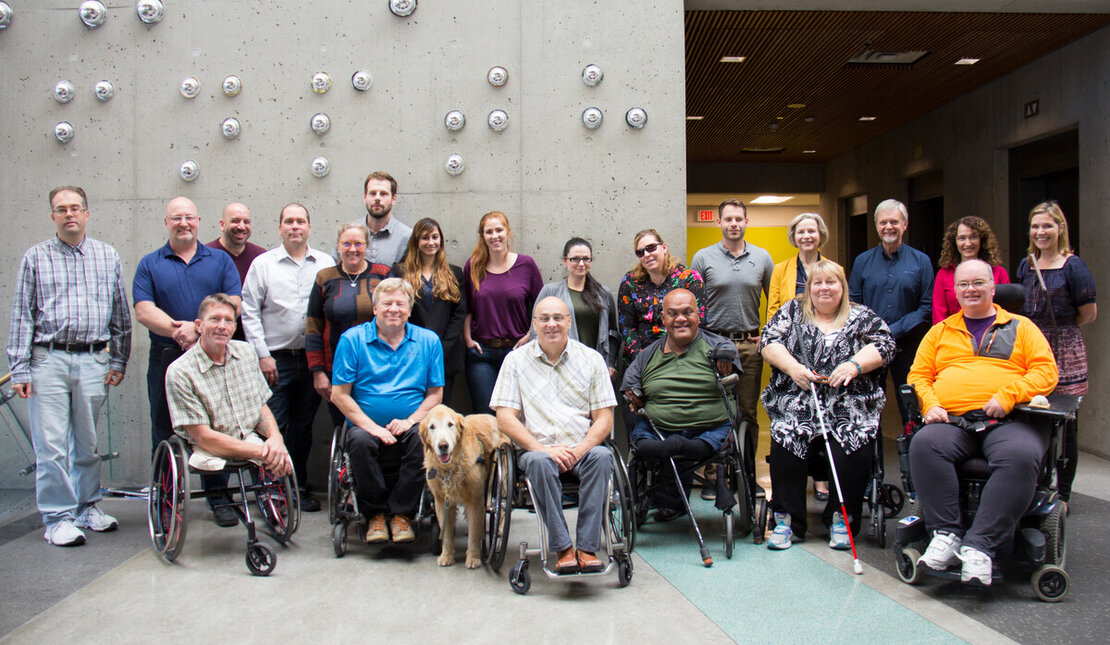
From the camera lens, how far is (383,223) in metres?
4.62

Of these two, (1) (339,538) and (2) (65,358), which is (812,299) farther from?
(2) (65,358)

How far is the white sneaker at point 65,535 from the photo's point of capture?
385cm

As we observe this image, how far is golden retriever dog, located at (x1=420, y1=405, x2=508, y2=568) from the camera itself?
343 centimetres

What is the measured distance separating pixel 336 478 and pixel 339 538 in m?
0.28

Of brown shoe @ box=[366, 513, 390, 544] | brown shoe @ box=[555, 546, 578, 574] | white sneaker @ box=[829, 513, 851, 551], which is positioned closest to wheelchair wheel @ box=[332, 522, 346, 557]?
brown shoe @ box=[366, 513, 390, 544]

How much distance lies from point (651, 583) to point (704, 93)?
5717 mm

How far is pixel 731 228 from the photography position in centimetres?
471

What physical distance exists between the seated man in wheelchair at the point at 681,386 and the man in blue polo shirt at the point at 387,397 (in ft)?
3.11

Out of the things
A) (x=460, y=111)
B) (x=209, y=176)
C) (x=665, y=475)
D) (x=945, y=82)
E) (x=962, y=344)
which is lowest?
(x=665, y=475)

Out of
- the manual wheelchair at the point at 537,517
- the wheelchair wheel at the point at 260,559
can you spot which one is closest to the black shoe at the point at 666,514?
the manual wheelchair at the point at 537,517

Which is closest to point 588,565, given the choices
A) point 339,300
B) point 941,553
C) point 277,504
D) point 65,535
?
point 941,553

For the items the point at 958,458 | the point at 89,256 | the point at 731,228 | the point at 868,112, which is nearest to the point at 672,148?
the point at 731,228

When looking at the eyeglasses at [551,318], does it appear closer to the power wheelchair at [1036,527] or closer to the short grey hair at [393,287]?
the short grey hair at [393,287]

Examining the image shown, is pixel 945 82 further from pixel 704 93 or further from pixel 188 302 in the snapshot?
pixel 188 302
